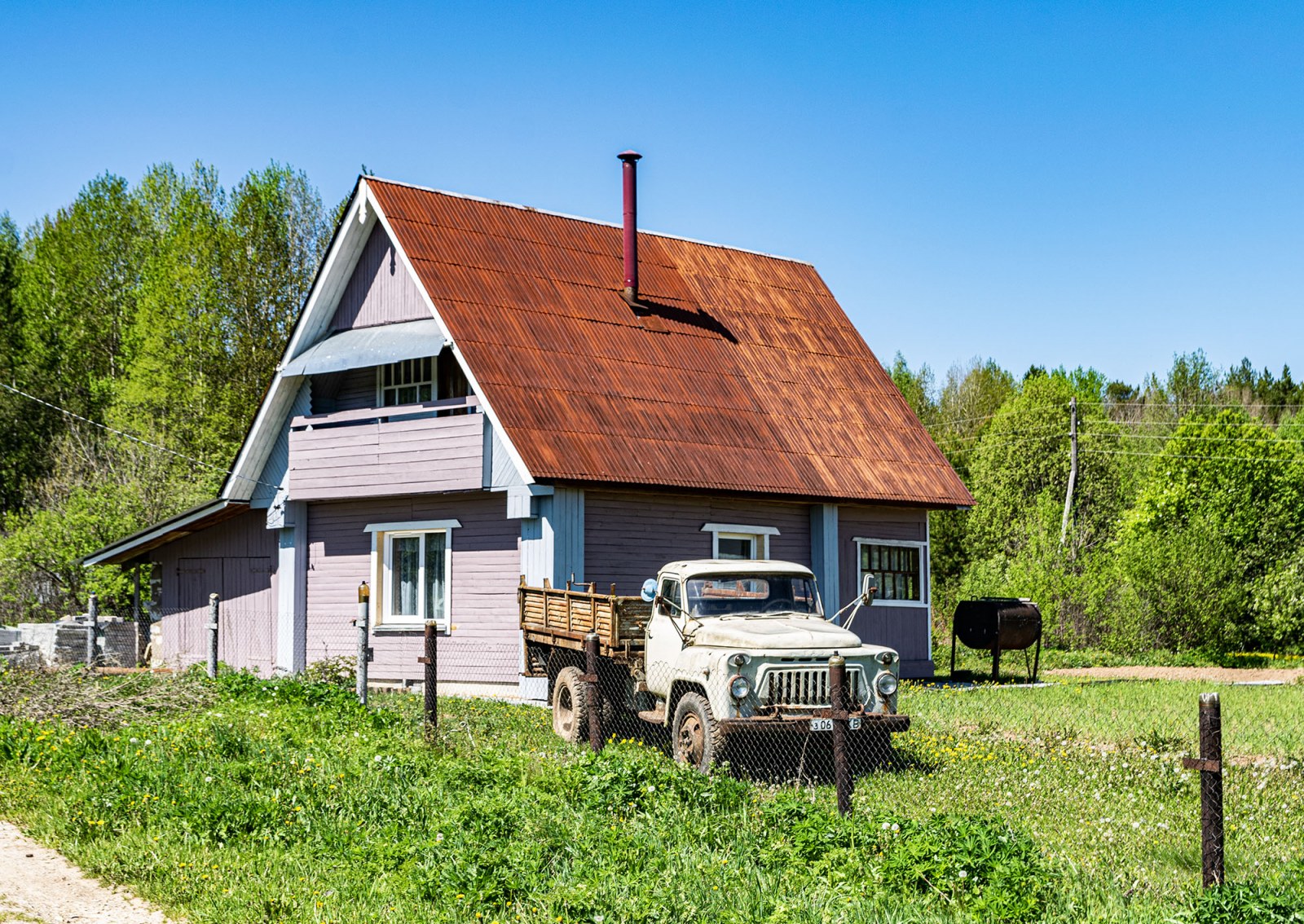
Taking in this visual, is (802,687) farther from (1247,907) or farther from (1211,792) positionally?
(1247,907)

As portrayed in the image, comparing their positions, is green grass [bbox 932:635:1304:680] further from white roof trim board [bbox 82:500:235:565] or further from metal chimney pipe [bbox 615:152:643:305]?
white roof trim board [bbox 82:500:235:565]

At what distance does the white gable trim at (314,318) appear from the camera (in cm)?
2239

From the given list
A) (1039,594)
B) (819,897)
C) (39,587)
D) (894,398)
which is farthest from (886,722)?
(39,587)

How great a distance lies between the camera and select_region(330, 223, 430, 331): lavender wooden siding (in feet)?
73.2

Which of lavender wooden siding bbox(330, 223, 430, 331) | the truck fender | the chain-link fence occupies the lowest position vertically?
the chain-link fence

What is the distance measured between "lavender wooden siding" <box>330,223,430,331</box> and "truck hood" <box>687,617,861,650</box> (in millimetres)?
10094

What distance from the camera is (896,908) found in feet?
23.7

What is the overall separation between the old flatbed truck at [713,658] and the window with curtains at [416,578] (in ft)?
17.0

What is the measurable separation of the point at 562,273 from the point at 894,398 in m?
7.09

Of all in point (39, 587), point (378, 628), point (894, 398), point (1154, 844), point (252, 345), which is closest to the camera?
point (1154, 844)

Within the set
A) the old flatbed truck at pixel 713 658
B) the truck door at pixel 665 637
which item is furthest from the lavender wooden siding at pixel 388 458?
the truck door at pixel 665 637

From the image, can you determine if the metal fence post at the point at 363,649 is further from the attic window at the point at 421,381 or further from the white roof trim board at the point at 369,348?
the attic window at the point at 421,381

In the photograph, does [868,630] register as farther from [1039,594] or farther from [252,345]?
[252,345]

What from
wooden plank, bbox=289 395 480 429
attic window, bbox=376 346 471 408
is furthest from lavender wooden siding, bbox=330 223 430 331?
wooden plank, bbox=289 395 480 429
